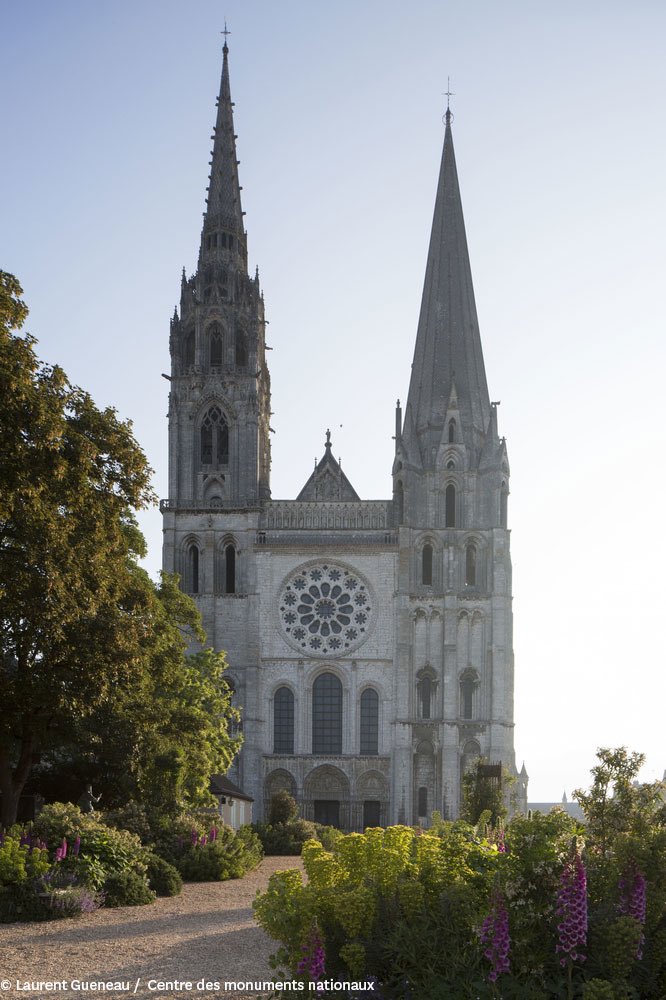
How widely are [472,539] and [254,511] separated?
11.3 metres

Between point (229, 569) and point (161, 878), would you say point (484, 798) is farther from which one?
point (229, 569)

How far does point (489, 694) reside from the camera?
57.5m

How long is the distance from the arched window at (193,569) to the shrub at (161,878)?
1411 inches

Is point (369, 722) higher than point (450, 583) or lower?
lower

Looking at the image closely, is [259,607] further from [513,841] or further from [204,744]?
[513,841]

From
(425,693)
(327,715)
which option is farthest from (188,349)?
(425,693)

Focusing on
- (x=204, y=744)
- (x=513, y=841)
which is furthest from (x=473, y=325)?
(x=513, y=841)

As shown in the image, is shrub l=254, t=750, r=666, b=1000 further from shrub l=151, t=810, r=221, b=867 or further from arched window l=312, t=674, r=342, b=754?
arched window l=312, t=674, r=342, b=754

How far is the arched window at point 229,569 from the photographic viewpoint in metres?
59.7

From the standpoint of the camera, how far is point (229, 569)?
60.2 meters

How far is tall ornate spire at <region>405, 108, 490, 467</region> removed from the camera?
62594mm

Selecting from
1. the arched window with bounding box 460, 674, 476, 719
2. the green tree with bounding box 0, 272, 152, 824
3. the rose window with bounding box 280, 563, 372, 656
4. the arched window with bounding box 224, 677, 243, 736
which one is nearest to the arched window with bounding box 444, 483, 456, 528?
the rose window with bounding box 280, 563, 372, 656

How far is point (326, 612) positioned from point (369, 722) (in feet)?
19.3

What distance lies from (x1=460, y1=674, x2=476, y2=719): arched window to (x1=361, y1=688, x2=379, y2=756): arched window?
4.24 m
